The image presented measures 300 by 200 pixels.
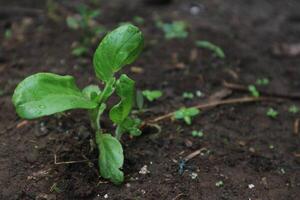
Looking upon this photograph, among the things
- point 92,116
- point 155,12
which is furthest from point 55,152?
point 155,12

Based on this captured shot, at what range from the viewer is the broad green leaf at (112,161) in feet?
5.80

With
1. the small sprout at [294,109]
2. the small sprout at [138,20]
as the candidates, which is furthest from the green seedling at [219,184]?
the small sprout at [138,20]

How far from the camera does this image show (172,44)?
2.80 meters

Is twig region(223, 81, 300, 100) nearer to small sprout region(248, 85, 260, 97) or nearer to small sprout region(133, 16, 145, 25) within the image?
small sprout region(248, 85, 260, 97)

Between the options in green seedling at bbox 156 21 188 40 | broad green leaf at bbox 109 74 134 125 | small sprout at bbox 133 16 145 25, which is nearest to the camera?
broad green leaf at bbox 109 74 134 125

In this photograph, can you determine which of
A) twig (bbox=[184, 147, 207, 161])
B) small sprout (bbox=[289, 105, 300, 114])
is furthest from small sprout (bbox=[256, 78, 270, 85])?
twig (bbox=[184, 147, 207, 161])

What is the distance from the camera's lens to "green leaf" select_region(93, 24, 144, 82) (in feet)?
5.81

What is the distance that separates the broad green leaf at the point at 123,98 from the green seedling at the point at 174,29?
3.75ft

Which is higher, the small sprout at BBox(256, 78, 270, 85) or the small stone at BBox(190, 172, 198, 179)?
the small stone at BBox(190, 172, 198, 179)

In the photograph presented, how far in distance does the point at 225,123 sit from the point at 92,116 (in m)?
0.72

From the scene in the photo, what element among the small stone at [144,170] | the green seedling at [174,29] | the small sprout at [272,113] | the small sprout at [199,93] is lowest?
the small sprout at [272,113]

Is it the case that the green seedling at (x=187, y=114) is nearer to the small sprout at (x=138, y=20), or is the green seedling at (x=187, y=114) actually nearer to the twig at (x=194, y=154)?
the twig at (x=194, y=154)

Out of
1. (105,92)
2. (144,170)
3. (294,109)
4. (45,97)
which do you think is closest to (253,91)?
(294,109)

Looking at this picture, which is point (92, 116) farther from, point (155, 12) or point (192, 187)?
point (155, 12)
